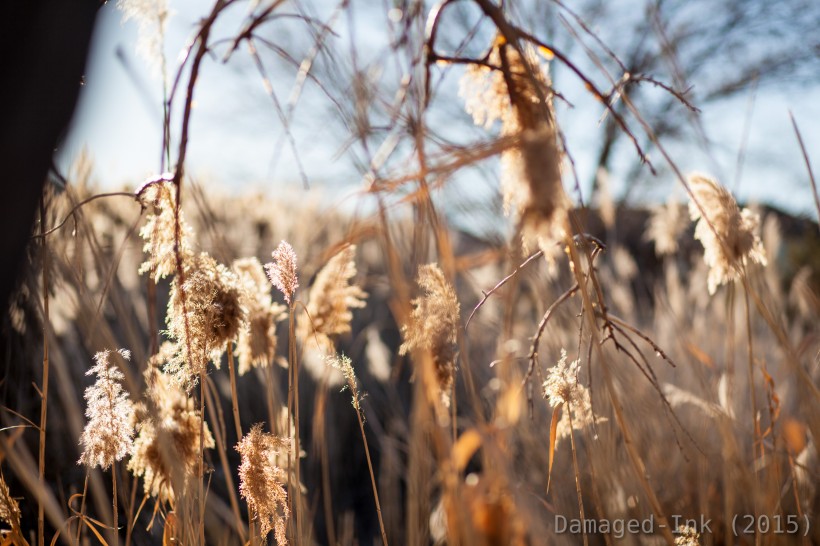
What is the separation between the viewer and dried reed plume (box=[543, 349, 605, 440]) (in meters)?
0.80

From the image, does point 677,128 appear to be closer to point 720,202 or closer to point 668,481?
point 668,481

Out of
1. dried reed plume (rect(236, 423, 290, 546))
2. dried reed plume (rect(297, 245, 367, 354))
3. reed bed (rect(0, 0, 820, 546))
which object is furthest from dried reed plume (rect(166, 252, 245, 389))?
dried reed plume (rect(297, 245, 367, 354))

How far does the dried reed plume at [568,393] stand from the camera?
80cm

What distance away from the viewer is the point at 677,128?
28.9 ft

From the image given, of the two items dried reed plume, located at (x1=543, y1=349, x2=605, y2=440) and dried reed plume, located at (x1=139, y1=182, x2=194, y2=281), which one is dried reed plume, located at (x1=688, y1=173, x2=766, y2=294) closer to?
dried reed plume, located at (x1=543, y1=349, x2=605, y2=440)

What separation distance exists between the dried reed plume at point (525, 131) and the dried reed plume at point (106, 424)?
1.64ft

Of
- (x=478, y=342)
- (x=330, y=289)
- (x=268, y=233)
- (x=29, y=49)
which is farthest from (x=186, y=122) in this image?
(x=268, y=233)

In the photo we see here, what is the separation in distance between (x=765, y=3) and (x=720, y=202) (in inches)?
345

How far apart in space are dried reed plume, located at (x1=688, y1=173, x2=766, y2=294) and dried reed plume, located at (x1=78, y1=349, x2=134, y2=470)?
77 centimetres

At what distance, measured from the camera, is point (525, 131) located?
52 centimetres

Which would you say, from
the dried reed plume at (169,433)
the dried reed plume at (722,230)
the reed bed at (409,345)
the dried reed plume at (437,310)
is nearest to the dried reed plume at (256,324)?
the reed bed at (409,345)

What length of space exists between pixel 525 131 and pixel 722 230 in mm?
528

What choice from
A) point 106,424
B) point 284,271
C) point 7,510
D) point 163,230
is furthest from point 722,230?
point 7,510

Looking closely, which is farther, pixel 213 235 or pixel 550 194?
pixel 213 235
